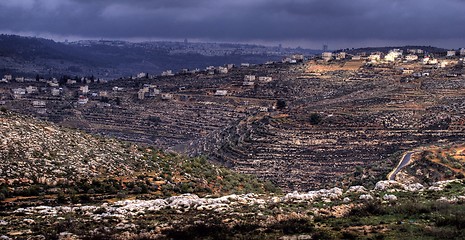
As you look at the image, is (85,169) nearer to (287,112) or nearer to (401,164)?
(401,164)

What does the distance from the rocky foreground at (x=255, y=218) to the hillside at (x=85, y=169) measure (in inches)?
92.0

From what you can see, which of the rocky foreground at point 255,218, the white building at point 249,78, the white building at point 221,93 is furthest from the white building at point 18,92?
the rocky foreground at point 255,218

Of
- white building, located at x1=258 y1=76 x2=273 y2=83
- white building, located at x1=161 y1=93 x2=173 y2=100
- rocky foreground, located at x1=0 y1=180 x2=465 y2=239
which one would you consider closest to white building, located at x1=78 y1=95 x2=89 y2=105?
white building, located at x1=161 y1=93 x2=173 y2=100

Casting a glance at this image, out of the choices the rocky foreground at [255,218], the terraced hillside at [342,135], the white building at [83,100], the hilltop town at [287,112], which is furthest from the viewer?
the white building at [83,100]

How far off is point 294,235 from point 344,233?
1.17 metres

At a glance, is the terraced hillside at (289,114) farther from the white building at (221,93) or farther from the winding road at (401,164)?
the winding road at (401,164)

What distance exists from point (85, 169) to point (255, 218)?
857 cm

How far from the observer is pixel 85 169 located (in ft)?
69.9

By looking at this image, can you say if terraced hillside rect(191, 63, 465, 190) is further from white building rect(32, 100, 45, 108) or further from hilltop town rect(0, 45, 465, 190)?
white building rect(32, 100, 45, 108)

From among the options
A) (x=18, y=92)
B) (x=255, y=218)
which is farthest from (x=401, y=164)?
(x=18, y=92)

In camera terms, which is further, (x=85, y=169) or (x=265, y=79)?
(x=265, y=79)

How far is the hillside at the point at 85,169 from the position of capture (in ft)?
63.2

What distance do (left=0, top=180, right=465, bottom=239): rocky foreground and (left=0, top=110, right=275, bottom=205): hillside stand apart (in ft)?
7.67

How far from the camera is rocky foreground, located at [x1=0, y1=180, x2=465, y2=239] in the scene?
1323 cm
